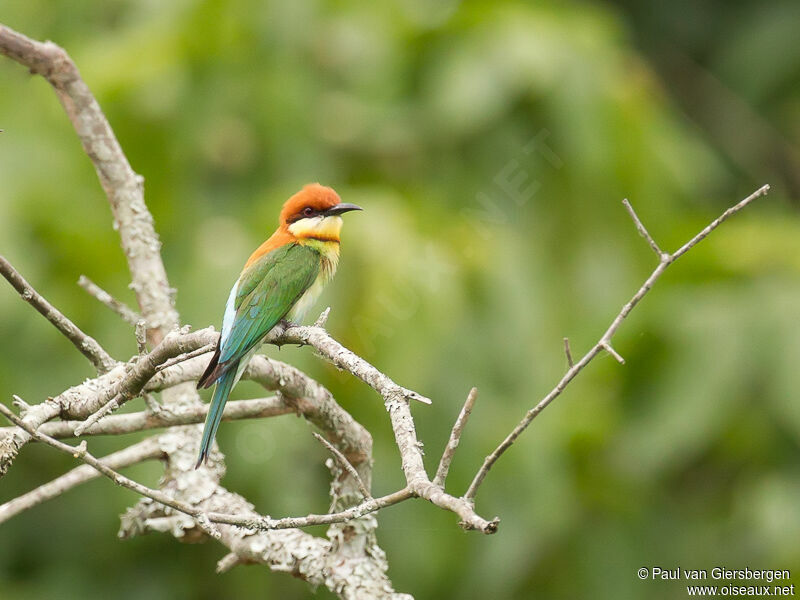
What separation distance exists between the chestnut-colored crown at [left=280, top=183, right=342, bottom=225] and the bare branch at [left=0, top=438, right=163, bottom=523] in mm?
724

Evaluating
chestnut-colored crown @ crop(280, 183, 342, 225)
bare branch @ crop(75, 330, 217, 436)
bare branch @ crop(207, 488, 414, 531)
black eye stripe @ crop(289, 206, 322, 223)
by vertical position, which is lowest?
bare branch @ crop(207, 488, 414, 531)

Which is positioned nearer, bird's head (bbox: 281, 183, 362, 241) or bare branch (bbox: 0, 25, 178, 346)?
bare branch (bbox: 0, 25, 178, 346)

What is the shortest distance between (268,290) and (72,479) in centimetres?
62

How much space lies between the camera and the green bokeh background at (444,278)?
3227 mm

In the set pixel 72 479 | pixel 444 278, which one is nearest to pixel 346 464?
pixel 72 479

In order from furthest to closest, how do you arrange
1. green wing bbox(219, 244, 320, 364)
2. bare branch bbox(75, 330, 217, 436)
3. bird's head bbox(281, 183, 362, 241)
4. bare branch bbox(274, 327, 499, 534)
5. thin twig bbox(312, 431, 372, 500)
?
bird's head bbox(281, 183, 362, 241) < green wing bbox(219, 244, 320, 364) < bare branch bbox(75, 330, 217, 436) < thin twig bbox(312, 431, 372, 500) < bare branch bbox(274, 327, 499, 534)

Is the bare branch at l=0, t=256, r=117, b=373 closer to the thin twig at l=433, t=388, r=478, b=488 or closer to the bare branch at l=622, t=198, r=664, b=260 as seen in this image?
the thin twig at l=433, t=388, r=478, b=488

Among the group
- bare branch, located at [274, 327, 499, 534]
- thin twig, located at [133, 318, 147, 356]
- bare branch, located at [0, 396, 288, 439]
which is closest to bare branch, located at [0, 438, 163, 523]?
bare branch, located at [0, 396, 288, 439]

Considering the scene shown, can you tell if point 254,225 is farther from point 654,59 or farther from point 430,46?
point 654,59

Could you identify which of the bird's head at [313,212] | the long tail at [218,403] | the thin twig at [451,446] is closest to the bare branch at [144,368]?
the long tail at [218,403]

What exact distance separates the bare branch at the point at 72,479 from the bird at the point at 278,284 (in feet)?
0.94

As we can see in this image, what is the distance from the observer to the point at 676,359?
3553 mm

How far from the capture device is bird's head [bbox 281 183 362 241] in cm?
281

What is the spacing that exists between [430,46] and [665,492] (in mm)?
1954
